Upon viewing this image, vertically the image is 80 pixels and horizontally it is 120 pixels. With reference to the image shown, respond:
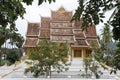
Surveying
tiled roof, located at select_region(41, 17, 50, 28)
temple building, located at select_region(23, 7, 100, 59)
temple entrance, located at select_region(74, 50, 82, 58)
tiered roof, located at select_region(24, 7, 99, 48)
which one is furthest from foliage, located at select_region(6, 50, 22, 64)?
temple entrance, located at select_region(74, 50, 82, 58)

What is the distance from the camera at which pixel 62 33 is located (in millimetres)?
42188

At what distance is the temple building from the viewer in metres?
42.2

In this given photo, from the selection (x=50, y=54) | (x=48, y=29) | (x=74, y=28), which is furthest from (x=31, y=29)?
(x=50, y=54)

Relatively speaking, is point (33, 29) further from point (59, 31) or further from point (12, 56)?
point (12, 56)

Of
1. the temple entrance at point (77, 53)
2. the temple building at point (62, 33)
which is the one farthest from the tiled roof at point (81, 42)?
the temple entrance at point (77, 53)

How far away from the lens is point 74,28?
43.7 m

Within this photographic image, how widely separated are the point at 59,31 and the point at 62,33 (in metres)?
0.44

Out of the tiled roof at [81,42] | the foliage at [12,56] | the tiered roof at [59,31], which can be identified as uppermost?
the tiered roof at [59,31]

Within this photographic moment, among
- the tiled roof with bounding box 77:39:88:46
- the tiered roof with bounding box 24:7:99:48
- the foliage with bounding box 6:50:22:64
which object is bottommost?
the foliage with bounding box 6:50:22:64

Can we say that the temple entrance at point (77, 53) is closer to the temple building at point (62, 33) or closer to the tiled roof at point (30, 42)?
the temple building at point (62, 33)

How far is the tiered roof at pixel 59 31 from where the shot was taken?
42.2 metres

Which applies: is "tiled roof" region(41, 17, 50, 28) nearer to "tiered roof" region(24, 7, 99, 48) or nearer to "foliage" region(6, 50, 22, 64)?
"tiered roof" region(24, 7, 99, 48)

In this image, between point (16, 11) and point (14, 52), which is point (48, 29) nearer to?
point (14, 52)

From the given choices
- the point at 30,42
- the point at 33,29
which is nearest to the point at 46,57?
the point at 30,42
